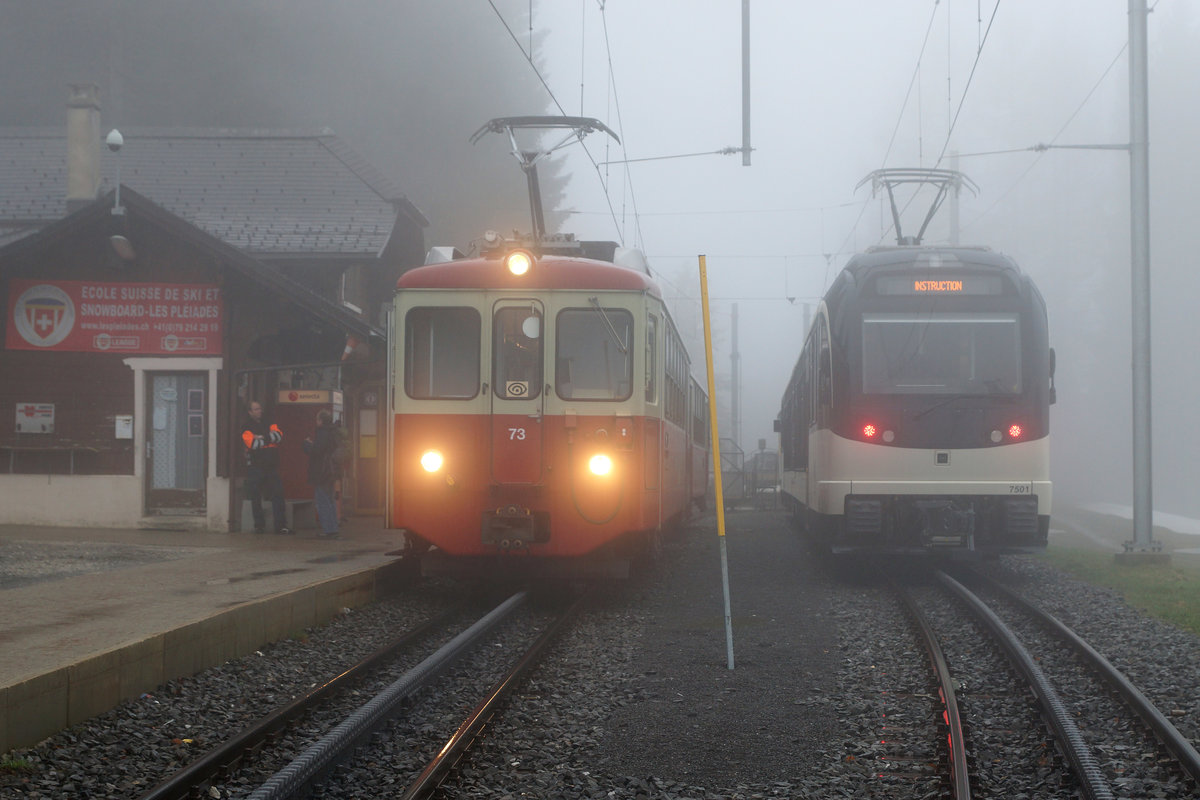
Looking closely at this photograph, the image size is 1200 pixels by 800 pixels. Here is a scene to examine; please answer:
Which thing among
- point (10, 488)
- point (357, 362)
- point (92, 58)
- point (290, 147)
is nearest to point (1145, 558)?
point (357, 362)

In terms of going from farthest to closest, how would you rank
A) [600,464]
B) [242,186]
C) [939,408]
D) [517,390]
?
[242,186] → [939,408] → [517,390] → [600,464]

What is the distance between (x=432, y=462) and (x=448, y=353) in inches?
36.6

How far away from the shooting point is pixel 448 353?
1012 centimetres

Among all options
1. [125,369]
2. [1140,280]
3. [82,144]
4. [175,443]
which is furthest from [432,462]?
[82,144]

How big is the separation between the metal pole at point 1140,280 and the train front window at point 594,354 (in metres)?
7.22

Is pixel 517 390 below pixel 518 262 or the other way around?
below

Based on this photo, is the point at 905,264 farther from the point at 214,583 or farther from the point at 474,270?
the point at 214,583

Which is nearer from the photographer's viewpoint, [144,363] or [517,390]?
[517,390]

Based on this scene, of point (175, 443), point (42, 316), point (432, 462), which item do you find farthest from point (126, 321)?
point (432, 462)

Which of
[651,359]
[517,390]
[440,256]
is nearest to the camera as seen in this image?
[517,390]

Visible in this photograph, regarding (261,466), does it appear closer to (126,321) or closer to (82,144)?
(126,321)

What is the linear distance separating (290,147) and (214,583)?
55.9ft

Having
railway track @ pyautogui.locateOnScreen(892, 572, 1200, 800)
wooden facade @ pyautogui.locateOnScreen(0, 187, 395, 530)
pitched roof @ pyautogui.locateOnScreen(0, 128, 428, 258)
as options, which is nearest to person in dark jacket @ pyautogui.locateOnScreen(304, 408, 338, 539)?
wooden facade @ pyautogui.locateOnScreen(0, 187, 395, 530)

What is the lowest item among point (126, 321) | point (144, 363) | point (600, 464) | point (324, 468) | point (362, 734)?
point (362, 734)
